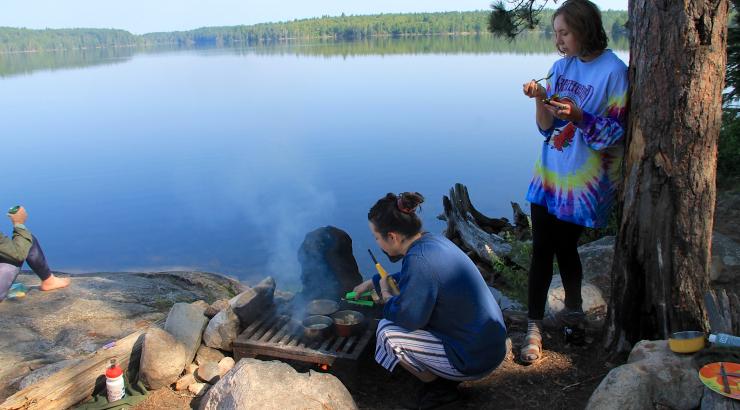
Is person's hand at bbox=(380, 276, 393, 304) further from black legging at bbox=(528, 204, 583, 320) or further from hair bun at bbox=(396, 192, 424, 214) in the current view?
Answer: black legging at bbox=(528, 204, 583, 320)

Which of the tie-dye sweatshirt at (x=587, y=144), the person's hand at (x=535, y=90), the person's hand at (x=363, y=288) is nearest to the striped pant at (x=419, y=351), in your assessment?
the person's hand at (x=363, y=288)

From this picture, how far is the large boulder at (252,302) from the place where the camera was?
406 centimetres

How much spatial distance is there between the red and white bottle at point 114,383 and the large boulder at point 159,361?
186 millimetres

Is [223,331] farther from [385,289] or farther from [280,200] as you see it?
[280,200]

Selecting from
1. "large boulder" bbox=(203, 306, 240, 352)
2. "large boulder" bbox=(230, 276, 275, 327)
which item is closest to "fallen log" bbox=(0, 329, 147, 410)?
"large boulder" bbox=(203, 306, 240, 352)

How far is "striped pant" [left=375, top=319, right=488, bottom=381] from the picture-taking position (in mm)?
3080

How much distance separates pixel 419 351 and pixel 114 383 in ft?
5.96

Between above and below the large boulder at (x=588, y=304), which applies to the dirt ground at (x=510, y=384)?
below

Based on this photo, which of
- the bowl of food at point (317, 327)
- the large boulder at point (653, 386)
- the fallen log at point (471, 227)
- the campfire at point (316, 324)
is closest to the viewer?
the large boulder at point (653, 386)

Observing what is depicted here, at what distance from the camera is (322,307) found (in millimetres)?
4383

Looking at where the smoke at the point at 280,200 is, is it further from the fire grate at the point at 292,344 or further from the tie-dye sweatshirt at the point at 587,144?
the tie-dye sweatshirt at the point at 587,144

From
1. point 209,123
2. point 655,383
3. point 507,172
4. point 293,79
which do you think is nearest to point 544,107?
point 655,383

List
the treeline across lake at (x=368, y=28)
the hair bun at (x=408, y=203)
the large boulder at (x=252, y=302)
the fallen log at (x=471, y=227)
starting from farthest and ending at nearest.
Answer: the treeline across lake at (x=368, y=28) → the fallen log at (x=471, y=227) → the large boulder at (x=252, y=302) → the hair bun at (x=408, y=203)

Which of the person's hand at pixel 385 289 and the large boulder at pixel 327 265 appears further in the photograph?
the large boulder at pixel 327 265
